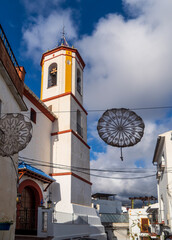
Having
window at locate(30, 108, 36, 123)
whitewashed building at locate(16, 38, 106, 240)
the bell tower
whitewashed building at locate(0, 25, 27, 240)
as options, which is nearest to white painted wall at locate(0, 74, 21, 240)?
whitewashed building at locate(0, 25, 27, 240)

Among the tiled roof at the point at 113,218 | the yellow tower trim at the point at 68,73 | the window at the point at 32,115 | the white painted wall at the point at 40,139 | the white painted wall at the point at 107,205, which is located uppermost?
the yellow tower trim at the point at 68,73

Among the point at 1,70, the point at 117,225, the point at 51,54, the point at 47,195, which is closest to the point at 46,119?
the point at 47,195

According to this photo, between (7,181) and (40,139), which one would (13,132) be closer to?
(7,181)

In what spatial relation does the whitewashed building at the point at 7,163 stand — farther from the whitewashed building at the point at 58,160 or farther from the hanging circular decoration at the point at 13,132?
the whitewashed building at the point at 58,160

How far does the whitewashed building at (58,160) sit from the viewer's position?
13.3 meters

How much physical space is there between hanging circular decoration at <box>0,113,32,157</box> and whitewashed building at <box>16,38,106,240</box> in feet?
18.3

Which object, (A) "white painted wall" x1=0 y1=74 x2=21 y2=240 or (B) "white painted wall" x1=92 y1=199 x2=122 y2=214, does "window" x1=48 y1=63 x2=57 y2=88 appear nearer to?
(A) "white painted wall" x1=0 y1=74 x2=21 y2=240

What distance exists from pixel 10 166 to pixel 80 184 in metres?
9.51

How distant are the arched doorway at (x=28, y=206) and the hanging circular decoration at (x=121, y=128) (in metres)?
6.69

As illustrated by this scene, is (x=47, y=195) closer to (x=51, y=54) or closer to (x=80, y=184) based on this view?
(x=80, y=184)

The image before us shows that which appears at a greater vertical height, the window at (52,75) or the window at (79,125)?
the window at (52,75)

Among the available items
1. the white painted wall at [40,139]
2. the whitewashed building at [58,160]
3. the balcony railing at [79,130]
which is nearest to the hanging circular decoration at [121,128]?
the whitewashed building at [58,160]

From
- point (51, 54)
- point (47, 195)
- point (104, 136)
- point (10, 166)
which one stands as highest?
point (51, 54)

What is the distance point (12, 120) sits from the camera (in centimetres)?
721
